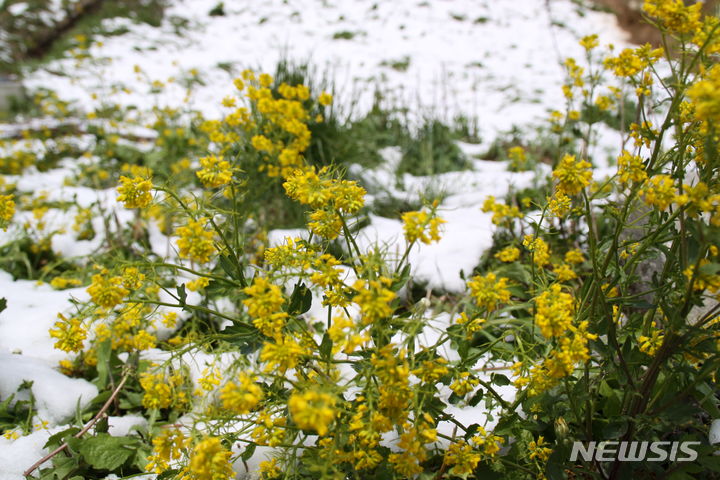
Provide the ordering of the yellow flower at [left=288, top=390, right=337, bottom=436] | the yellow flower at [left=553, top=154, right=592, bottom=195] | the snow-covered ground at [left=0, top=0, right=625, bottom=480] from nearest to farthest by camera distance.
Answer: the yellow flower at [left=288, top=390, right=337, bottom=436] → the yellow flower at [left=553, top=154, right=592, bottom=195] → the snow-covered ground at [left=0, top=0, right=625, bottom=480]

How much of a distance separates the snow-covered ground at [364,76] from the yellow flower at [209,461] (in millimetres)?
811

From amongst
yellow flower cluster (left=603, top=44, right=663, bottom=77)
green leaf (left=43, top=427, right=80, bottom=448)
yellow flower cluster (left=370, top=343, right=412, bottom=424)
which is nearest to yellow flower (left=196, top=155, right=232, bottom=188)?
yellow flower cluster (left=370, top=343, right=412, bottom=424)

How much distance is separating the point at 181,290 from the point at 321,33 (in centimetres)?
708

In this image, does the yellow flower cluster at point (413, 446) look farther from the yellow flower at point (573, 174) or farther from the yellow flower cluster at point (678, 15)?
the yellow flower cluster at point (678, 15)

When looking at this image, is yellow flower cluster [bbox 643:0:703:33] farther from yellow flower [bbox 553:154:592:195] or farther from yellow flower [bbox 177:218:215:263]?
yellow flower [bbox 177:218:215:263]

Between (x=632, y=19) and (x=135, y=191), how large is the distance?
29.0ft

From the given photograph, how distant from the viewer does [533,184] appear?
3.04m

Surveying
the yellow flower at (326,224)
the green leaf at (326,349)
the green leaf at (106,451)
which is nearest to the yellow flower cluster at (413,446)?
the green leaf at (326,349)

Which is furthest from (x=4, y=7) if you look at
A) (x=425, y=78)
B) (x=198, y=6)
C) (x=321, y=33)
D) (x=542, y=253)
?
(x=542, y=253)

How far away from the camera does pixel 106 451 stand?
1.49m

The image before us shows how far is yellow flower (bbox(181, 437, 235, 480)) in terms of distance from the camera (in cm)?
89

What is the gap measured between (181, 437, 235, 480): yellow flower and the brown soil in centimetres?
767

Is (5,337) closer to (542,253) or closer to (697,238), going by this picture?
(542,253)

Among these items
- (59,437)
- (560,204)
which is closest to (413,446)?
(560,204)
